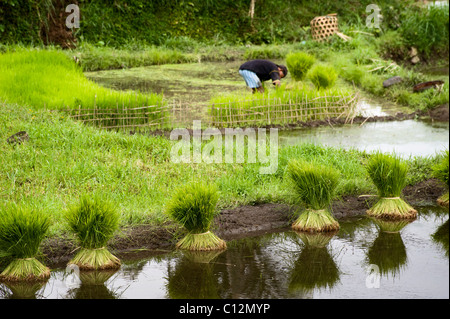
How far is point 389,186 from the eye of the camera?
19.7 ft

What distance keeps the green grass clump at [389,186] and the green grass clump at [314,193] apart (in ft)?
1.51

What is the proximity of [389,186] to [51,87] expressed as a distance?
5766mm

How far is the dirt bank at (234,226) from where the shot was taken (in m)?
5.32

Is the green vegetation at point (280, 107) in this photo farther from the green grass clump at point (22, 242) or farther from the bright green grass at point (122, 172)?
the green grass clump at point (22, 242)

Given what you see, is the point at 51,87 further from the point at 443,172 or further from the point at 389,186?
the point at 443,172

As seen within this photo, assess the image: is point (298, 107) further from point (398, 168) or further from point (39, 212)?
point (39, 212)

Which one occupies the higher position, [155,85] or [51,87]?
[155,85]

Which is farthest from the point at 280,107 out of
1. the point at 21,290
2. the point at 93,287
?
the point at 21,290

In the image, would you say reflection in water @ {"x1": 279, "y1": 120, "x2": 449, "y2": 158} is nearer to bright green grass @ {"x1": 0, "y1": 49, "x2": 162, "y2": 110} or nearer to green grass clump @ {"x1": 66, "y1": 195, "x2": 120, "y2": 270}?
bright green grass @ {"x1": 0, "y1": 49, "x2": 162, "y2": 110}

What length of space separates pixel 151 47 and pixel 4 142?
29.6ft

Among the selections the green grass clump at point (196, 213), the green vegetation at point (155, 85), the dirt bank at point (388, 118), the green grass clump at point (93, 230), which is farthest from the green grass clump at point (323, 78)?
the green grass clump at point (93, 230)

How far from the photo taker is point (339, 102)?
10.1 metres

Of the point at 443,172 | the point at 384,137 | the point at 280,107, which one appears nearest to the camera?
the point at 443,172
